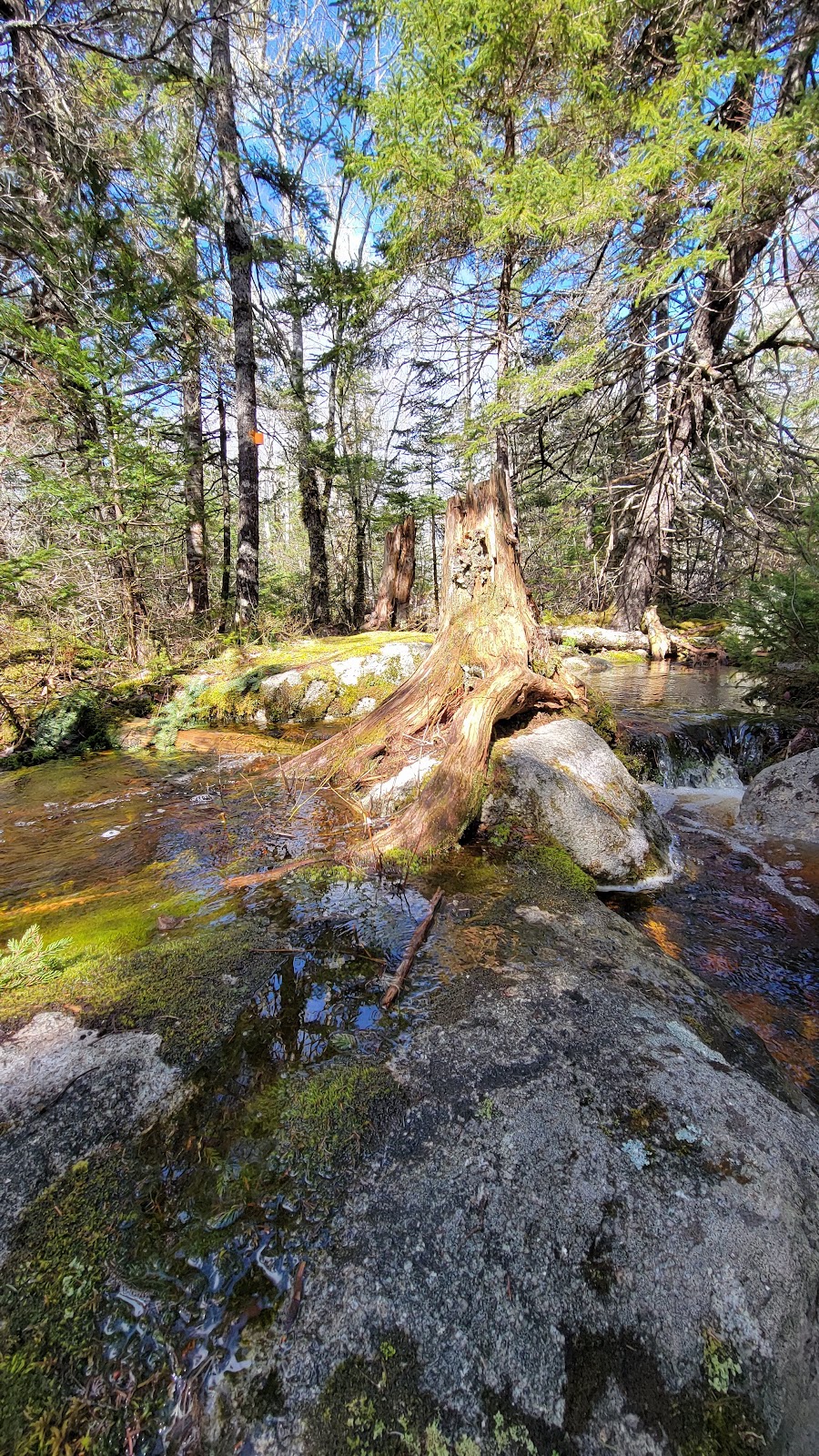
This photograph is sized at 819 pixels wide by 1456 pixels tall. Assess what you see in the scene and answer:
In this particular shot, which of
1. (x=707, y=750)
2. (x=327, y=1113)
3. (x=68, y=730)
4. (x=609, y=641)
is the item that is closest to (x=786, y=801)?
(x=707, y=750)

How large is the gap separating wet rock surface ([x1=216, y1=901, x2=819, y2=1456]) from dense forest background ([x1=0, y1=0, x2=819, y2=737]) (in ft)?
14.2

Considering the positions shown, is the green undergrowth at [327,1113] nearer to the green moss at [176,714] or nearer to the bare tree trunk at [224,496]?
the green moss at [176,714]

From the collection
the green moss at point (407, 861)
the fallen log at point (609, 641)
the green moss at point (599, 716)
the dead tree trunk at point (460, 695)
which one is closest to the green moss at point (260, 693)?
the dead tree trunk at point (460, 695)

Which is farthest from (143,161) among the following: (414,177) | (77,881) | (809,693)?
(809,693)

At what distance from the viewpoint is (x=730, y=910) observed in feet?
10.4

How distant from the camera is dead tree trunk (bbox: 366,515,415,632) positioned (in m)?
10.4

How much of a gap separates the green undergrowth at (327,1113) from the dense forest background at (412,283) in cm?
478

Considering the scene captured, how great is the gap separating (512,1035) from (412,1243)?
61 centimetres

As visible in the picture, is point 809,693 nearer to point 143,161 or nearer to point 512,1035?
point 512,1035

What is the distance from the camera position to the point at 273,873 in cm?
268

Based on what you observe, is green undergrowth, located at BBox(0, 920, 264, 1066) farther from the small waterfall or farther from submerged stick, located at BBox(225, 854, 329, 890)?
the small waterfall

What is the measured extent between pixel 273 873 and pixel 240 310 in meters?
10.3

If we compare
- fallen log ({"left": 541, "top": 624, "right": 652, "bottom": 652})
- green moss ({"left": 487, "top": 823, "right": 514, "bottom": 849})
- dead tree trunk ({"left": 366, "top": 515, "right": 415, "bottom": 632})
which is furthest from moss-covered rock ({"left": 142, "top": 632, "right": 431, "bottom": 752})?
fallen log ({"left": 541, "top": 624, "right": 652, "bottom": 652})

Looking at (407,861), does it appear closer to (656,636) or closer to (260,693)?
(260,693)
